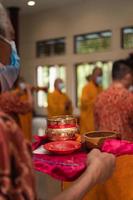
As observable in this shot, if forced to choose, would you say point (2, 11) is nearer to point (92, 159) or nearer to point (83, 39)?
point (92, 159)

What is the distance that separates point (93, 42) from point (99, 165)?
6.98m

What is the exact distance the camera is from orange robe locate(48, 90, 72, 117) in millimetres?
6270

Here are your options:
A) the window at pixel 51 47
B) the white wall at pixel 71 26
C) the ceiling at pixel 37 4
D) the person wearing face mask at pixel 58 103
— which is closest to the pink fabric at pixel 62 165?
the person wearing face mask at pixel 58 103

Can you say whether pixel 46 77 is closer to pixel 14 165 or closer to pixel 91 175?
pixel 91 175

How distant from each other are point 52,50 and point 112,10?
73.0 inches

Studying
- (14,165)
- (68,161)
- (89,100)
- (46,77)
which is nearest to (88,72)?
(46,77)

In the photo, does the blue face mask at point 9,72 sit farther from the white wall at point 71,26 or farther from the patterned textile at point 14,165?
the white wall at point 71,26

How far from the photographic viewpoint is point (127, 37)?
718cm

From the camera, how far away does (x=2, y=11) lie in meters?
1.02

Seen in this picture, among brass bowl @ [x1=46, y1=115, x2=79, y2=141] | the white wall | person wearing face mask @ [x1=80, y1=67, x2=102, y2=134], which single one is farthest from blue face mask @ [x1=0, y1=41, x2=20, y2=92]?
the white wall

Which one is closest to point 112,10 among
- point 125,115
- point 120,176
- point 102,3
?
point 102,3

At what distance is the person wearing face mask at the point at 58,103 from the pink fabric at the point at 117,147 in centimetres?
493

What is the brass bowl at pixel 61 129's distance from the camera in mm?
1295

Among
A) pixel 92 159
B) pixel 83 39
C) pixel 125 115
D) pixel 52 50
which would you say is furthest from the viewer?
pixel 52 50
